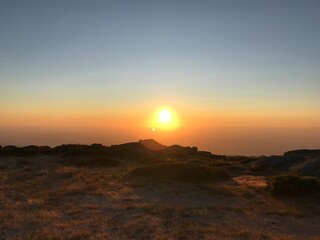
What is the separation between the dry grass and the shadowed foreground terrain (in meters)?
0.04

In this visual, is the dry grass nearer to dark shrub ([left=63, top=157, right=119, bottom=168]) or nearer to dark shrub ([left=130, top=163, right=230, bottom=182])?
dark shrub ([left=130, top=163, right=230, bottom=182])

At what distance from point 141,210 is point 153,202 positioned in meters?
2.10

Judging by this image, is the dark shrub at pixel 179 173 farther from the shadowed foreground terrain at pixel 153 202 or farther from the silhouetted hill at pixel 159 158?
the silhouetted hill at pixel 159 158

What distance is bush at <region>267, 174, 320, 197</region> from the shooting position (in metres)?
23.5

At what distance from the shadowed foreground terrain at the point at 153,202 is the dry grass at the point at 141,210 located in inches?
1.5

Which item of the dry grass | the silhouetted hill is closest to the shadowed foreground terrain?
the dry grass

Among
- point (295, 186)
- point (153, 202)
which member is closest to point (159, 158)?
point (295, 186)

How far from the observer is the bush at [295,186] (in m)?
23.5

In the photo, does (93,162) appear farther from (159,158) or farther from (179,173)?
(179,173)

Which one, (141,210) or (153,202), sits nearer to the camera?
(141,210)

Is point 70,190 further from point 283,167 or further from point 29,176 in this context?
point 283,167

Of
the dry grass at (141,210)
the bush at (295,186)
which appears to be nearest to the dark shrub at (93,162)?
the dry grass at (141,210)

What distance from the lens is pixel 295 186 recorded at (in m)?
23.7

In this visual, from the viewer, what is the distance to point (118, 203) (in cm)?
2030
